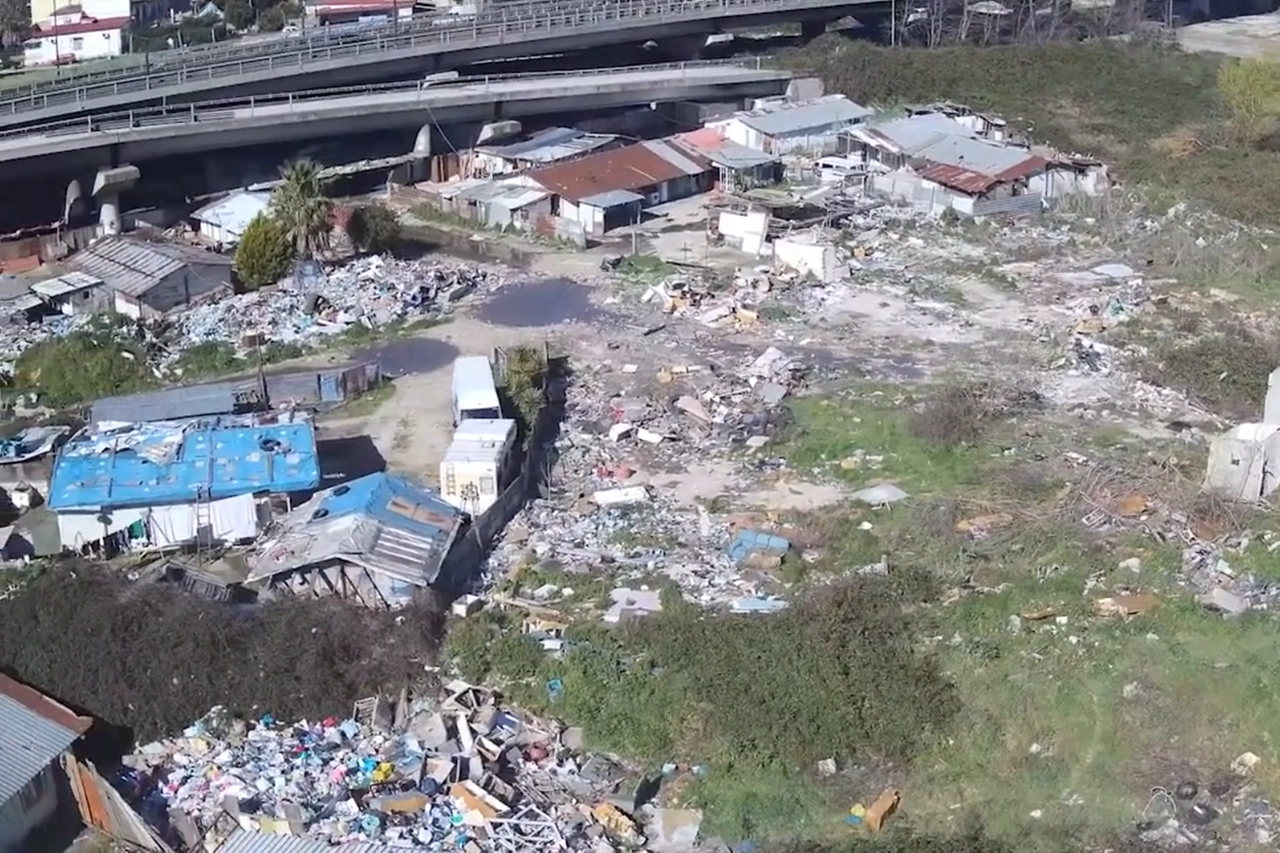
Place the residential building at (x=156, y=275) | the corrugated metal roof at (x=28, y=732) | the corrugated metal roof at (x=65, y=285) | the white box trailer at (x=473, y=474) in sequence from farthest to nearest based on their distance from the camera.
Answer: the corrugated metal roof at (x=65, y=285) → the residential building at (x=156, y=275) → the white box trailer at (x=473, y=474) → the corrugated metal roof at (x=28, y=732)

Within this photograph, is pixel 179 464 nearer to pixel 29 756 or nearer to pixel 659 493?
pixel 29 756

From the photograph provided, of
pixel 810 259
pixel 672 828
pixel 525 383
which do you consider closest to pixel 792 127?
pixel 810 259

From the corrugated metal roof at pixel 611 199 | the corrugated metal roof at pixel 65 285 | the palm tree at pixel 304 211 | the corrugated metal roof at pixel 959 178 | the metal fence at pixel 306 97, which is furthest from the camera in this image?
the metal fence at pixel 306 97

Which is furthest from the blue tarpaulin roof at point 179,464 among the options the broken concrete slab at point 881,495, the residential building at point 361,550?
the broken concrete slab at point 881,495

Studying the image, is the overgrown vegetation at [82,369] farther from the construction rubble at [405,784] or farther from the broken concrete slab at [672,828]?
the broken concrete slab at [672,828]

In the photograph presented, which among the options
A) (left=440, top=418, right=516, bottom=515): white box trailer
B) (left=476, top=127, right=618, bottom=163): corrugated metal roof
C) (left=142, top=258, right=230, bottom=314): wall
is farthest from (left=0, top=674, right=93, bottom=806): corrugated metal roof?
(left=476, top=127, right=618, bottom=163): corrugated metal roof

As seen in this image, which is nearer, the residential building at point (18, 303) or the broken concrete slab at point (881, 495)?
the broken concrete slab at point (881, 495)

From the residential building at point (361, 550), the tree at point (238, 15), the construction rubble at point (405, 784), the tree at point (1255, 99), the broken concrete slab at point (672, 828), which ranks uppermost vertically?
the tree at point (238, 15)
